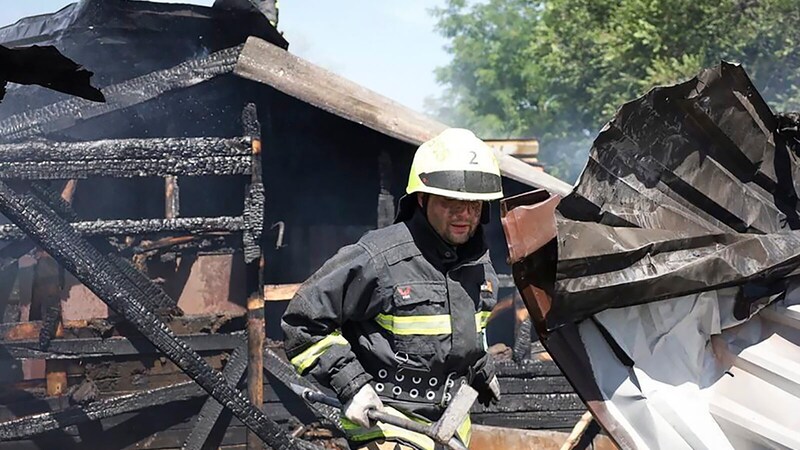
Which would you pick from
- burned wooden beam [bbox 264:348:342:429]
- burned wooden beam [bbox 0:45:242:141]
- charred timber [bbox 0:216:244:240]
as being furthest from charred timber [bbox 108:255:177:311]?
burned wooden beam [bbox 0:45:242:141]

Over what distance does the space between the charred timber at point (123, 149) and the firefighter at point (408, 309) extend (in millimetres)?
2838

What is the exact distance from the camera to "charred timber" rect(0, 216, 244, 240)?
5.86m

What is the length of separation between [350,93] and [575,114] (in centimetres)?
2189

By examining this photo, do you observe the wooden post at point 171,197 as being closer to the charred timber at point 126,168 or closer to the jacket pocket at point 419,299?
the charred timber at point 126,168

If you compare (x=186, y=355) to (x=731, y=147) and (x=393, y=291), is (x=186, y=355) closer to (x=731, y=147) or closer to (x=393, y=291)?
(x=393, y=291)

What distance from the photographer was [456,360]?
355 centimetres

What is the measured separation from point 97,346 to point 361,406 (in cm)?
361

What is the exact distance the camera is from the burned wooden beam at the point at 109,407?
226 inches

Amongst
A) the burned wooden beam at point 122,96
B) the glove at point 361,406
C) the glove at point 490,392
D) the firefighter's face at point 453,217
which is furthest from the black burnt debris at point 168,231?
the firefighter's face at point 453,217

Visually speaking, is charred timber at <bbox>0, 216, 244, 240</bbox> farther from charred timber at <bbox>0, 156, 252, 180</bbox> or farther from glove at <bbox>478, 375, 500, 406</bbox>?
glove at <bbox>478, 375, 500, 406</bbox>

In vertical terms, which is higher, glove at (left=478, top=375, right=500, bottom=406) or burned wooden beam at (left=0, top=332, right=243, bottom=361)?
glove at (left=478, top=375, right=500, bottom=406)

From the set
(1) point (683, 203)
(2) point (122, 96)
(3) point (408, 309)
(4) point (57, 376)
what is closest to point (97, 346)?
(4) point (57, 376)

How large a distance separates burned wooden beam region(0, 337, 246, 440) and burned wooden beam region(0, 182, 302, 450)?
913 millimetres

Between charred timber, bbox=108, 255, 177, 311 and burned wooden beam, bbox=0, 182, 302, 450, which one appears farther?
charred timber, bbox=108, 255, 177, 311
